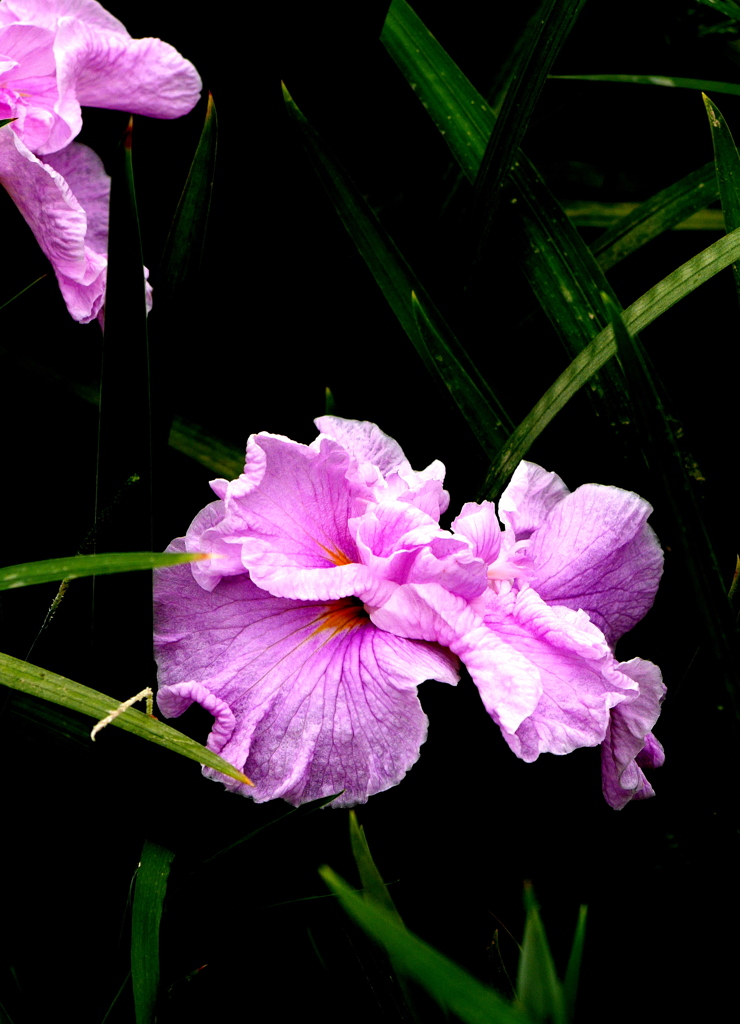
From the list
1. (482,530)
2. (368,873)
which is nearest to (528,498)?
(482,530)

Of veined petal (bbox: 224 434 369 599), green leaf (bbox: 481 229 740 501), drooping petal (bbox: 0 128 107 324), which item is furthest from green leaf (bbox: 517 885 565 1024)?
drooping petal (bbox: 0 128 107 324)

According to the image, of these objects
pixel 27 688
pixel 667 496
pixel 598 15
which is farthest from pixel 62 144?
pixel 598 15

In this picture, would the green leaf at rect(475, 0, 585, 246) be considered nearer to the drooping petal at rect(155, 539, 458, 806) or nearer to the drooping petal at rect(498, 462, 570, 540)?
the drooping petal at rect(498, 462, 570, 540)

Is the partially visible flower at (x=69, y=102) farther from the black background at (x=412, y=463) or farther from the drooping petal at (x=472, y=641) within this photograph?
the drooping petal at (x=472, y=641)

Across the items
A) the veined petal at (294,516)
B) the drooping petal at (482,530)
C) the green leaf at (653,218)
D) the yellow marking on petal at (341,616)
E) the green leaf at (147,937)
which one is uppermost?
the green leaf at (653,218)

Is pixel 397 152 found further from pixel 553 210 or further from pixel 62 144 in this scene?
pixel 62 144

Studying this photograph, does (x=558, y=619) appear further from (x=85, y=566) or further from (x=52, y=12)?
(x=52, y=12)

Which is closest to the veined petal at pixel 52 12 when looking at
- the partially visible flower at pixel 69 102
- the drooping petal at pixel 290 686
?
the partially visible flower at pixel 69 102
